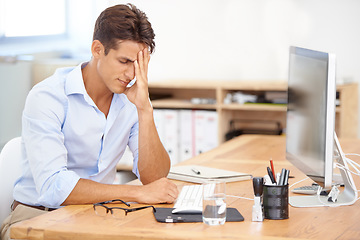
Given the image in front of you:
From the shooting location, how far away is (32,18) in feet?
14.7

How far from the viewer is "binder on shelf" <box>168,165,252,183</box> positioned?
2.13 meters

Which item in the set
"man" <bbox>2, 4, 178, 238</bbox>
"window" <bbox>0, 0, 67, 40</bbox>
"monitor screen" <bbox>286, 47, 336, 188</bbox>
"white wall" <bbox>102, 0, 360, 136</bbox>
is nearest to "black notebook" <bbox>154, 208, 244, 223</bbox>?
"man" <bbox>2, 4, 178, 238</bbox>

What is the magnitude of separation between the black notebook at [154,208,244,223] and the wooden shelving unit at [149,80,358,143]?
245 cm

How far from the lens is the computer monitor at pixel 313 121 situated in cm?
159

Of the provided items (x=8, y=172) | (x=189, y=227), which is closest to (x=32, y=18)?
(x=8, y=172)

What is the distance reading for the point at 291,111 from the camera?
1985 mm

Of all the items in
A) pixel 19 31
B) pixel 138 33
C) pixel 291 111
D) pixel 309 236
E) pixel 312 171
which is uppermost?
pixel 19 31

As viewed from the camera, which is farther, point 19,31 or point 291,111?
point 19,31

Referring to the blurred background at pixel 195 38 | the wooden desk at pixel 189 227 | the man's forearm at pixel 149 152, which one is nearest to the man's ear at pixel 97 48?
the man's forearm at pixel 149 152

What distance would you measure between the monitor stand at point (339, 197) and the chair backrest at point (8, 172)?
3.33 feet

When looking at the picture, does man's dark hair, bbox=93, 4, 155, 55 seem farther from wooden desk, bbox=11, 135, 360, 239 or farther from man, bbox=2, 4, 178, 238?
wooden desk, bbox=11, 135, 360, 239

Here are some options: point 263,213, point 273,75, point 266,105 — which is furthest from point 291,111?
point 273,75

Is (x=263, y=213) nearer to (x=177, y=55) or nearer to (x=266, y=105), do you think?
(x=266, y=105)

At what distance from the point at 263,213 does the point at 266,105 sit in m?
2.53
